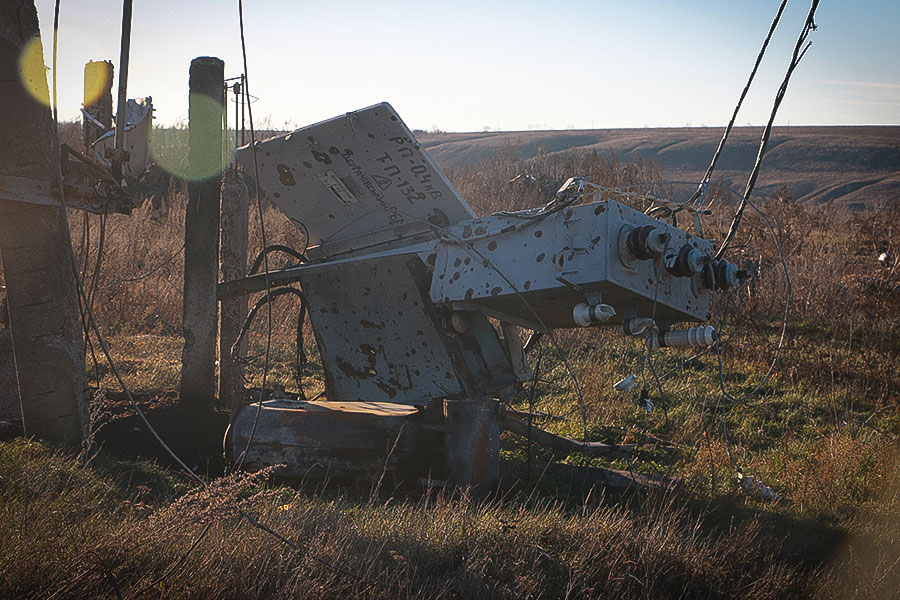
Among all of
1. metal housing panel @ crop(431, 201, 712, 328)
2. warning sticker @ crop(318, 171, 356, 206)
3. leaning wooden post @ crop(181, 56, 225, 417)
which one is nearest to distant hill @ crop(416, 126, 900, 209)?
leaning wooden post @ crop(181, 56, 225, 417)

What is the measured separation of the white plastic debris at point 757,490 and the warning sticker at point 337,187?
351 centimetres

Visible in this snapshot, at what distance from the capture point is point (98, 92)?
211 inches

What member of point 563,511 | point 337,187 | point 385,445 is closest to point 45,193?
point 337,187

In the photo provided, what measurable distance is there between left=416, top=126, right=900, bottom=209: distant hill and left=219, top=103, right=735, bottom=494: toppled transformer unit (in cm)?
3248

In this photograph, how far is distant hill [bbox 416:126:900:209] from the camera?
1569 inches

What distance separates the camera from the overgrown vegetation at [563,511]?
111 inches

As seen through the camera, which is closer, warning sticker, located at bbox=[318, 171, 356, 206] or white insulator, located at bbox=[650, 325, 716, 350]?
white insulator, located at bbox=[650, 325, 716, 350]

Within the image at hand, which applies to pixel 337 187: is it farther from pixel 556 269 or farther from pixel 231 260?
pixel 556 269

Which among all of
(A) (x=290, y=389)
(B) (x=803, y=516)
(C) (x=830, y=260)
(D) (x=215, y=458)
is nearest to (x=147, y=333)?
(A) (x=290, y=389)

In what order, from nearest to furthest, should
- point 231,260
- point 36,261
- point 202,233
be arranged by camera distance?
1. point 36,261
2. point 202,233
3. point 231,260

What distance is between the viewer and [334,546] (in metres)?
3.10

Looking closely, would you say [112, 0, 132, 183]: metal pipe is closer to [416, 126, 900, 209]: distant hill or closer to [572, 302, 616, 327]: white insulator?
[572, 302, 616, 327]: white insulator

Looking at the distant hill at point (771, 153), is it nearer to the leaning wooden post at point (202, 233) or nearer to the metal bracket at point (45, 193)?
the leaning wooden post at point (202, 233)

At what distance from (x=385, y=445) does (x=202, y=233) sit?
100 inches
